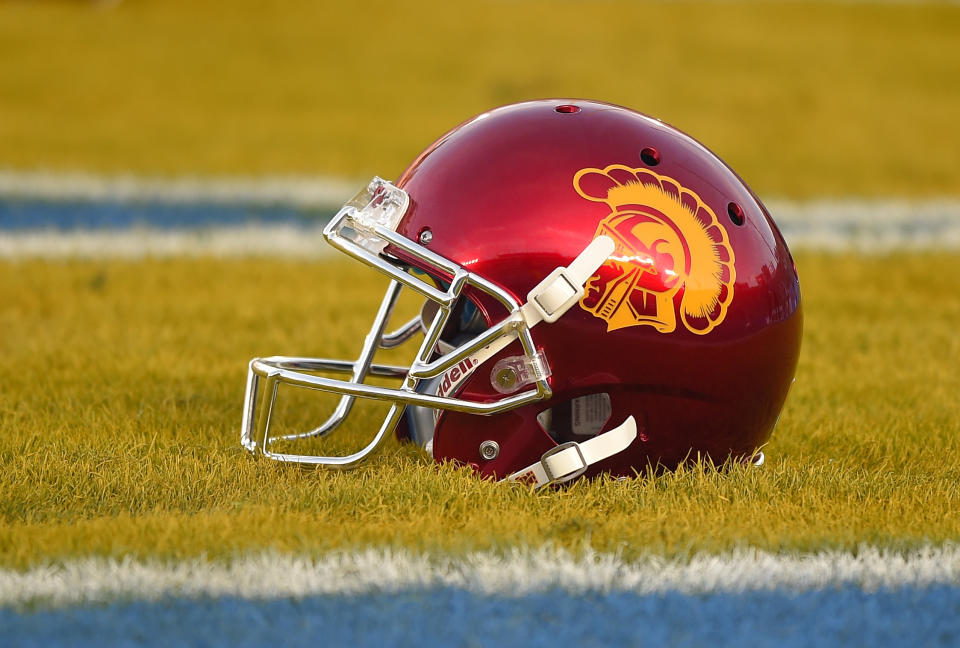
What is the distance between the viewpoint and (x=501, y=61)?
11.2 metres

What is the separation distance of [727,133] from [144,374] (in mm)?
6678

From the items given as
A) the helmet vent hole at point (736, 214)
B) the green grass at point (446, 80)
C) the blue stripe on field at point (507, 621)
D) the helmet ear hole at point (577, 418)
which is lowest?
the blue stripe on field at point (507, 621)

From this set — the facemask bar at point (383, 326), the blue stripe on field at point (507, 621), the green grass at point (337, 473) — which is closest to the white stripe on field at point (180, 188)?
the green grass at point (337, 473)

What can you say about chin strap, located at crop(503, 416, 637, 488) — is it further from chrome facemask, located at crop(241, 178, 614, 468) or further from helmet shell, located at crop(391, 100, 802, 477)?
chrome facemask, located at crop(241, 178, 614, 468)

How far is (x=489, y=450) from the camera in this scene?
270 cm

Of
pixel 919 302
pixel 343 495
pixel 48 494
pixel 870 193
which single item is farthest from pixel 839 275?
pixel 48 494

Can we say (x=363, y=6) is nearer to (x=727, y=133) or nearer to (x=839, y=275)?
(x=727, y=133)

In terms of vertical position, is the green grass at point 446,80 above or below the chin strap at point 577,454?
above

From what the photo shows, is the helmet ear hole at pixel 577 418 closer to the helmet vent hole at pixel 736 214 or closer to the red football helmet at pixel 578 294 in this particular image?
the red football helmet at pixel 578 294

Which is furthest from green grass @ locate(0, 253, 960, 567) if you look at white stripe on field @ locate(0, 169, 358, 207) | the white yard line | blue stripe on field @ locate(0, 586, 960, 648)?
white stripe on field @ locate(0, 169, 358, 207)

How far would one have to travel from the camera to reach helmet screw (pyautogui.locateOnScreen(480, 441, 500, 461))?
8.81ft

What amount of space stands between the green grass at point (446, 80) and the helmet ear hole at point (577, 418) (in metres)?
5.65

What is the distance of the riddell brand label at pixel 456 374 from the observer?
260 cm

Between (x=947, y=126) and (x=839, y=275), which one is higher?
(x=947, y=126)
